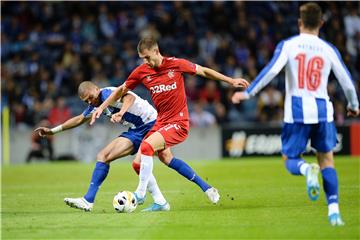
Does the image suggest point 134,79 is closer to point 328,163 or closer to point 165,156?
point 165,156

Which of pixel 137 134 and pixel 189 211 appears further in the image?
pixel 137 134

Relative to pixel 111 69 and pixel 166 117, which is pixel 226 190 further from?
pixel 111 69

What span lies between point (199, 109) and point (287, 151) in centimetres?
1506

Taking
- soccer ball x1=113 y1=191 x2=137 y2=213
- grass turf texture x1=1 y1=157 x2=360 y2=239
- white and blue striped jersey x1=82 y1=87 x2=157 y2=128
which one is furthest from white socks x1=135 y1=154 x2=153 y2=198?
white and blue striped jersey x1=82 y1=87 x2=157 y2=128

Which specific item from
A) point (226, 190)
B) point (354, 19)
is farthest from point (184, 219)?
point (354, 19)

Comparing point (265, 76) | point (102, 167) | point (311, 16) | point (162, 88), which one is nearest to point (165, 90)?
point (162, 88)

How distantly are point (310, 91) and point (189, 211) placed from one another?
105 inches

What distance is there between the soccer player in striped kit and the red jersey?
7.57 feet

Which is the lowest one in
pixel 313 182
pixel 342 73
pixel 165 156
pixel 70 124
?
pixel 313 182

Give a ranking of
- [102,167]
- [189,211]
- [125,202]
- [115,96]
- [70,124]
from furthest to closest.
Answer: [70,124] < [102,167] < [115,96] < [189,211] < [125,202]

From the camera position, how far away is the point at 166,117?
1046 cm

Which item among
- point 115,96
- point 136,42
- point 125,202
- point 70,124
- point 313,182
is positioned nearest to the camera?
point 313,182

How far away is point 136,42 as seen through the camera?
25.7 metres

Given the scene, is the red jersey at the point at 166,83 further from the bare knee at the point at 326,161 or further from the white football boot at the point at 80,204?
the bare knee at the point at 326,161
